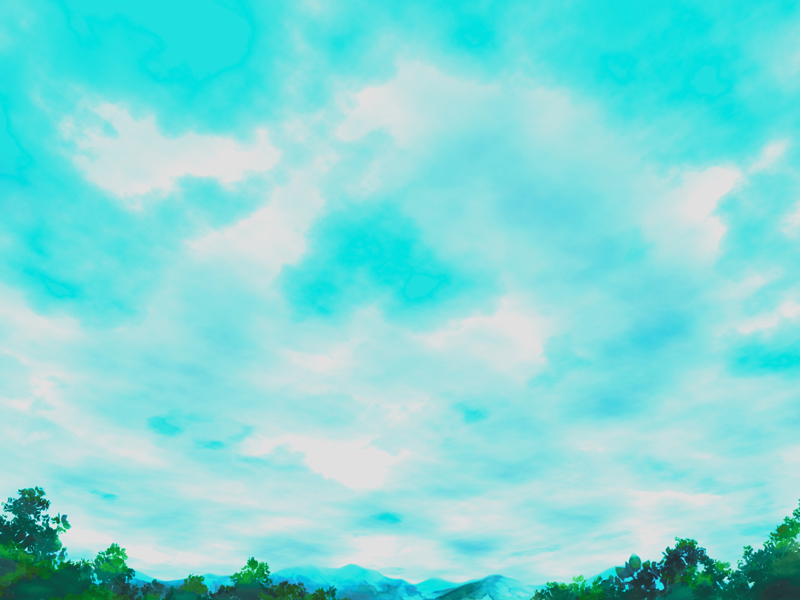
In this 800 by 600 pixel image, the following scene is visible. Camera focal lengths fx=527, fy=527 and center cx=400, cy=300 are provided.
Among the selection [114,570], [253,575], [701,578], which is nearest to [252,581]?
[253,575]

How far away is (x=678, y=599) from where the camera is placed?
163ft

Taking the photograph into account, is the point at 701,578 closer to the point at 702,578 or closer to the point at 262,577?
the point at 702,578

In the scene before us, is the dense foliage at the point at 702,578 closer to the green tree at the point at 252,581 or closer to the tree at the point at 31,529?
the green tree at the point at 252,581

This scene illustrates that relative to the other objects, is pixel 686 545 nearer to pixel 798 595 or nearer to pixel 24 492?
pixel 798 595

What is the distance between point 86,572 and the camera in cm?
5084

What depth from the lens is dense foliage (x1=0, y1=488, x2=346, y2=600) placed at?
4772 cm

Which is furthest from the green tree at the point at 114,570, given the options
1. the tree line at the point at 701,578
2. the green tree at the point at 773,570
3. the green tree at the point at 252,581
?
the green tree at the point at 773,570

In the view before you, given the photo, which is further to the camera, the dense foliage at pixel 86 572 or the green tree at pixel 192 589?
the green tree at pixel 192 589

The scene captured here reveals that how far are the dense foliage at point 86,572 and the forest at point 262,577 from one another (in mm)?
87

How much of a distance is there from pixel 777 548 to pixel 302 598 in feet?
148

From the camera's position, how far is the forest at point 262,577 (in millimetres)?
43562

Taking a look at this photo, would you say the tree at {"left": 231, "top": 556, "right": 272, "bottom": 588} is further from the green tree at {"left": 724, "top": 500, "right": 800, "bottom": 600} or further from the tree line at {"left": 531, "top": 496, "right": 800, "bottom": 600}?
the green tree at {"left": 724, "top": 500, "right": 800, "bottom": 600}

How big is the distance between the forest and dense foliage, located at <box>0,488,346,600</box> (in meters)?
0.09

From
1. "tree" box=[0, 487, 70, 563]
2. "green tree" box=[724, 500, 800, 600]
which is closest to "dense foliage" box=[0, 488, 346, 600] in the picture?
"tree" box=[0, 487, 70, 563]
